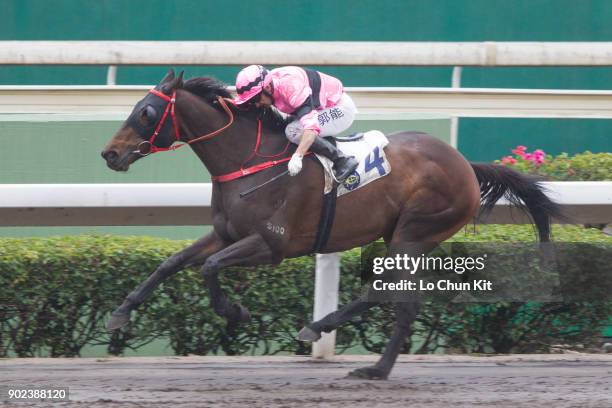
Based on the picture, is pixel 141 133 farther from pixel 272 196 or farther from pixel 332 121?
pixel 332 121

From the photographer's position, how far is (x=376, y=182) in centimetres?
620

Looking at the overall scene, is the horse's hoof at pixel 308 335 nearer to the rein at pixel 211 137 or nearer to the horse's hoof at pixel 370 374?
the horse's hoof at pixel 370 374

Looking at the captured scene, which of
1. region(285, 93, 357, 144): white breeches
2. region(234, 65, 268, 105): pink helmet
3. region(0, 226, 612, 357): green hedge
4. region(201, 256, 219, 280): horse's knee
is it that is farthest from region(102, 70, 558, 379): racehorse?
region(0, 226, 612, 357): green hedge

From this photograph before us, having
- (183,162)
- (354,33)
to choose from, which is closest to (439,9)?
(354,33)

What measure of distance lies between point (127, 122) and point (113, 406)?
157 cm

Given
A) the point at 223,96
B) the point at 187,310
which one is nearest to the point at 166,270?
the point at 187,310

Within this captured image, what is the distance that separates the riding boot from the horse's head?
81 centimetres

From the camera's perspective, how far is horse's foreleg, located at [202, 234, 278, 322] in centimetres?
586

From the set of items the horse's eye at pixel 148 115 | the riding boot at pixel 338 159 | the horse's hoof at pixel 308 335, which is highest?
the horse's eye at pixel 148 115

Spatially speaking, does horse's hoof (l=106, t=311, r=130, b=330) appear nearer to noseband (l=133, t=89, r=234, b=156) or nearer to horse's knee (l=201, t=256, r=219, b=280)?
horse's knee (l=201, t=256, r=219, b=280)

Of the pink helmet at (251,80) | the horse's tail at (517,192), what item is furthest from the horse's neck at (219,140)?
the horse's tail at (517,192)

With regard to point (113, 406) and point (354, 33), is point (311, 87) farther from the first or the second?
point (354, 33)

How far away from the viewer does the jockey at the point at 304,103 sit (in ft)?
19.5

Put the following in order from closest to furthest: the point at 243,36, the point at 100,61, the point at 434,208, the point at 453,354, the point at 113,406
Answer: the point at 113,406
the point at 434,208
the point at 453,354
the point at 100,61
the point at 243,36
